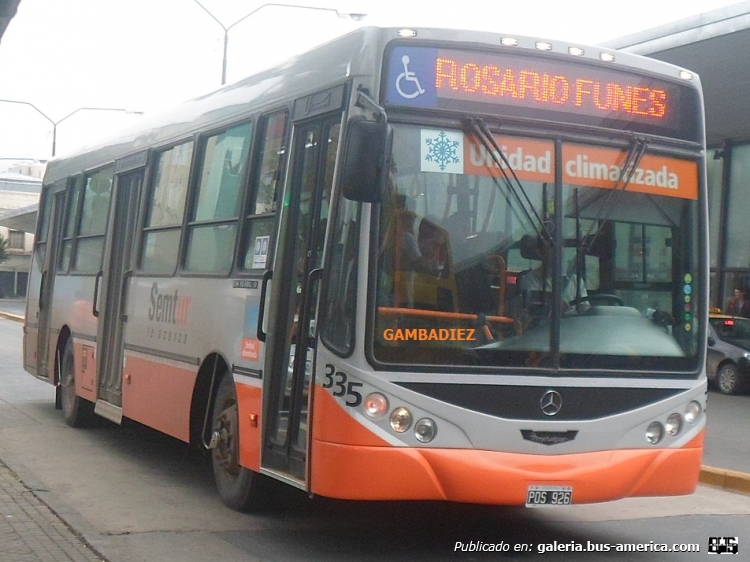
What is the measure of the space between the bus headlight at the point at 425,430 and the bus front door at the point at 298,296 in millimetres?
714

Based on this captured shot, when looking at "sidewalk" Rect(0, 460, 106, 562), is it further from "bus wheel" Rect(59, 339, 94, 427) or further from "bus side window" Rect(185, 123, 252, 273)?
"bus wheel" Rect(59, 339, 94, 427)

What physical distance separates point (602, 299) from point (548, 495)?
47.6 inches

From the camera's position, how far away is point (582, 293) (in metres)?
7.07

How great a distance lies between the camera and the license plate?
672cm

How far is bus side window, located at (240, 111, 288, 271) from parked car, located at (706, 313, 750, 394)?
14.9 m

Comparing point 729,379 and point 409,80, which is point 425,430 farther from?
point 729,379

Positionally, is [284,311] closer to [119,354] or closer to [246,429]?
[246,429]

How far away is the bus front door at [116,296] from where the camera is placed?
11227mm

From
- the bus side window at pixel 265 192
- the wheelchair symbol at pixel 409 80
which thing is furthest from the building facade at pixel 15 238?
the wheelchair symbol at pixel 409 80

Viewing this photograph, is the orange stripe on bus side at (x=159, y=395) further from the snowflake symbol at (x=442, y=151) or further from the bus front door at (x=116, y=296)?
the snowflake symbol at (x=442, y=151)

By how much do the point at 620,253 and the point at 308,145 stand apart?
2042mm

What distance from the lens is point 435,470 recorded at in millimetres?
6641

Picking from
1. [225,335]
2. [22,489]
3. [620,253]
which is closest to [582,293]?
[620,253]

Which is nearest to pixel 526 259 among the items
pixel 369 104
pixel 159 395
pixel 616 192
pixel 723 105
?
pixel 616 192
